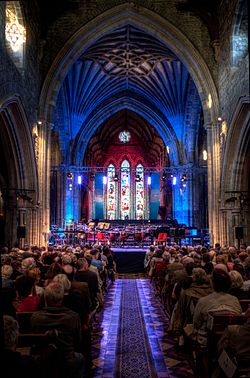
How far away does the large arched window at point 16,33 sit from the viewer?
15078 millimetres

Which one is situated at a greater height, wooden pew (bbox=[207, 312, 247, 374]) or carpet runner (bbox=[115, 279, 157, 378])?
wooden pew (bbox=[207, 312, 247, 374])

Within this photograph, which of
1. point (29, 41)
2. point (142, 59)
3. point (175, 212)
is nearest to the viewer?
point (29, 41)

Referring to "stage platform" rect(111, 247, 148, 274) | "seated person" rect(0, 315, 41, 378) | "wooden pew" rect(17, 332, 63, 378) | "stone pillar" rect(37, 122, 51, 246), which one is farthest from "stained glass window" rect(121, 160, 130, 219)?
"seated person" rect(0, 315, 41, 378)

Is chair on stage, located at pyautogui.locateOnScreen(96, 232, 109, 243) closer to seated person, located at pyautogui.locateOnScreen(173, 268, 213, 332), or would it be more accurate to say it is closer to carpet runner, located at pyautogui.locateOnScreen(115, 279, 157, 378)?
carpet runner, located at pyautogui.locateOnScreen(115, 279, 157, 378)

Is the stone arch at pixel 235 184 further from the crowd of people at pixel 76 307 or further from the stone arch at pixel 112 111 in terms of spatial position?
the stone arch at pixel 112 111

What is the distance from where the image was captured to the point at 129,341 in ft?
23.5

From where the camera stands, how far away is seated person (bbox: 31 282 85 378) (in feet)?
12.7

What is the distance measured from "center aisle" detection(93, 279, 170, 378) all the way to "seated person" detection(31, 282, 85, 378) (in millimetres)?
1819

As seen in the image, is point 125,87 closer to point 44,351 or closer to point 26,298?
point 26,298

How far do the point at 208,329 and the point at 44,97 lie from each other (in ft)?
55.1

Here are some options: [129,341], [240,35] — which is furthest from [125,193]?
[129,341]

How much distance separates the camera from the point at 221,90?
1817 cm

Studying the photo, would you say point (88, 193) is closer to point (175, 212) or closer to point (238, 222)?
point (175, 212)

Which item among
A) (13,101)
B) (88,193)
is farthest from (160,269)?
(88,193)
